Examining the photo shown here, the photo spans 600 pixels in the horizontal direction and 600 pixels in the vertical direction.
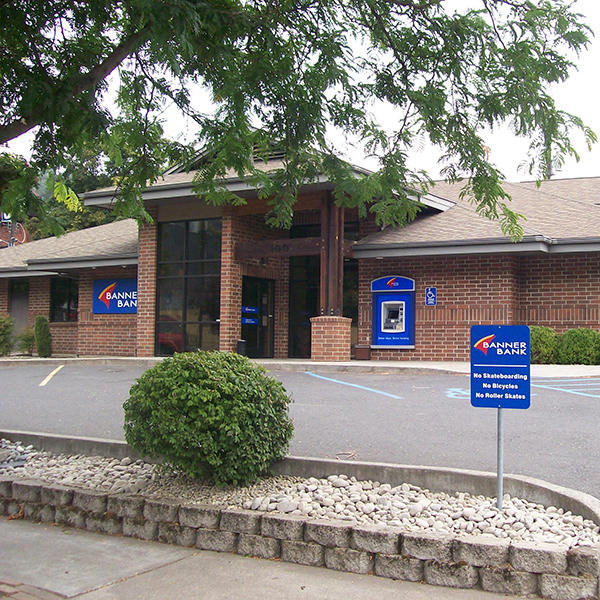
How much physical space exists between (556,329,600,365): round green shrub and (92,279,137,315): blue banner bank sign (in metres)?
13.4

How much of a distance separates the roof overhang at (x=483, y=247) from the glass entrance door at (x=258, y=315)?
3.78 metres

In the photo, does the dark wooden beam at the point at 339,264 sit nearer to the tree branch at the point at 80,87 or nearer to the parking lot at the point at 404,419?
the parking lot at the point at 404,419

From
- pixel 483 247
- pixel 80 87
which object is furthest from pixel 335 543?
pixel 483 247

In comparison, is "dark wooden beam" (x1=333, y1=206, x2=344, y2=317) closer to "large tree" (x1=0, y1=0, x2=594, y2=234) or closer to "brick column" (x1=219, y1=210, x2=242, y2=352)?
"brick column" (x1=219, y1=210, x2=242, y2=352)

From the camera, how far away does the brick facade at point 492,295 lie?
1814 cm

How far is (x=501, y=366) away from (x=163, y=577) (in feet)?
9.48

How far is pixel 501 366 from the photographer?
5594mm

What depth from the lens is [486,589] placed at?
4.65m

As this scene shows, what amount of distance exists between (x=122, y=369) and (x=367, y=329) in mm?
6619

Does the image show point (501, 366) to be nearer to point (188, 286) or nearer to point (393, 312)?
point (393, 312)

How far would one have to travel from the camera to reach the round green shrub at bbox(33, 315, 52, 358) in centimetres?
2533

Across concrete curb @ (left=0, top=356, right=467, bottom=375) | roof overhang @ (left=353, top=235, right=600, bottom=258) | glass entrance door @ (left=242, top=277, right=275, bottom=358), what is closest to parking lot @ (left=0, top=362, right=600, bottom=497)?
concrete curb @ (left=0, top=356, right=467, bottom=375)

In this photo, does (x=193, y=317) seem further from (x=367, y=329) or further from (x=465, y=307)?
(x=465, y=307)

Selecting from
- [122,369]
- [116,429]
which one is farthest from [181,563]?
[122,369]
